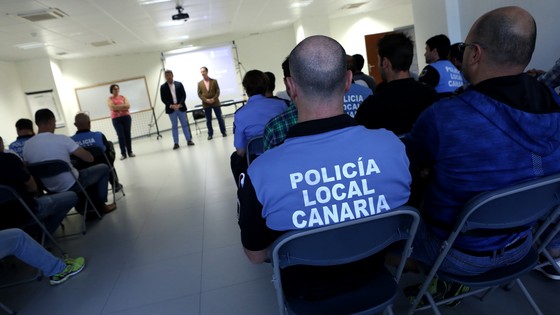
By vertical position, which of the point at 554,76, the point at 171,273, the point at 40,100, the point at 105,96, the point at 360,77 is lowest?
the point at 171,273

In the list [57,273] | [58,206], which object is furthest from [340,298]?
[58,206]

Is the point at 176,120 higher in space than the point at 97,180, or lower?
higher

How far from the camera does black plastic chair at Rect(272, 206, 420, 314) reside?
0.92m

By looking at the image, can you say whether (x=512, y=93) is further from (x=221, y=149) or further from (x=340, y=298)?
(x=221, y=149)

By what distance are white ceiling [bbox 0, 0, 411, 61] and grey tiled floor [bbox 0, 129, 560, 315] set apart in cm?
364

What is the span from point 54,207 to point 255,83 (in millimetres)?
1868

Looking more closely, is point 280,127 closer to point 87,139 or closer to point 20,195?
point 20,195

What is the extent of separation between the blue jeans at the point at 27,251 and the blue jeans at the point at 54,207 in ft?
1.72

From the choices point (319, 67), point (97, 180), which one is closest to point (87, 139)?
point (97, 180)

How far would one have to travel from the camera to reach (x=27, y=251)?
2.11 metres

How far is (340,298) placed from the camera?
1.10 metres

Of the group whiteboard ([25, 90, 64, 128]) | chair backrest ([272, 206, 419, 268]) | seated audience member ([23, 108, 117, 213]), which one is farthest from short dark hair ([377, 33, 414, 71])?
whiteboard ([25, 90, 64, 128])

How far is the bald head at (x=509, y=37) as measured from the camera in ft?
3.68

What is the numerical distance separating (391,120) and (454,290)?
0.84m
